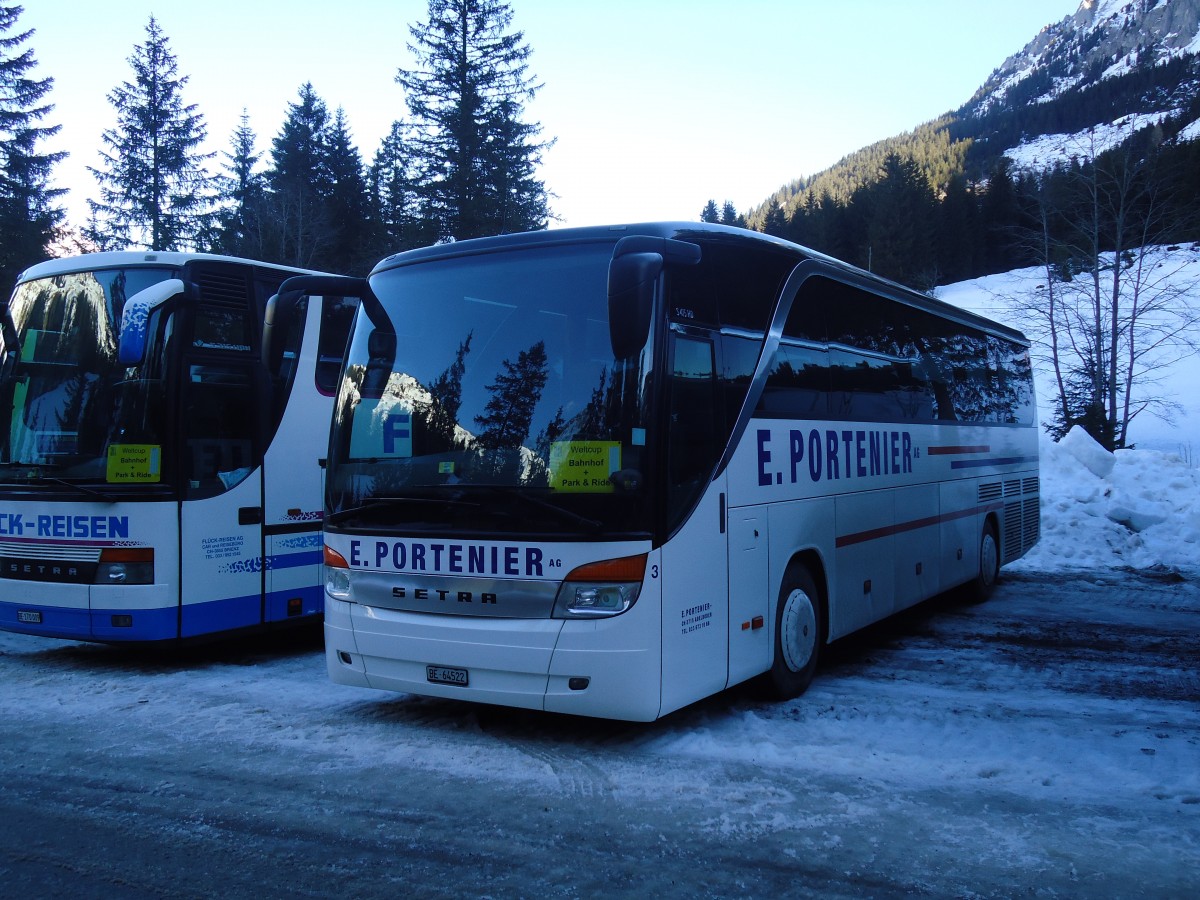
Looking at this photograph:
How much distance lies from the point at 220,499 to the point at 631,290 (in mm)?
4751

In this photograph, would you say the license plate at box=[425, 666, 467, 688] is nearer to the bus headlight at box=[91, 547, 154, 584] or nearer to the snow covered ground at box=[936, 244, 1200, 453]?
the bus headlight at box=[91, 547, 154, 584]

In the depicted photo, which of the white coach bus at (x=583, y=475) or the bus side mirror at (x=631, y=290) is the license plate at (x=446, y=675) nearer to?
the white coach bus at (x=583, y=475)

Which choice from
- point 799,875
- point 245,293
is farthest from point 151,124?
point 799,875

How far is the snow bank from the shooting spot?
14531mm

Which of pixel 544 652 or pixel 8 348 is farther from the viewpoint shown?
pixel 8 348

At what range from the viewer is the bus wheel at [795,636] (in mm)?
6942

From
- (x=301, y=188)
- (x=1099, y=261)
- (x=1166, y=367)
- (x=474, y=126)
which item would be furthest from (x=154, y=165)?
(x=1166, y=367)

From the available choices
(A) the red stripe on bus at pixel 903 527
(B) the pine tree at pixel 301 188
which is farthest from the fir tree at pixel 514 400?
(B) the pine tree at pixel 301 188

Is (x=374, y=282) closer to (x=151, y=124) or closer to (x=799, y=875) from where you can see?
(x=799, y=875)

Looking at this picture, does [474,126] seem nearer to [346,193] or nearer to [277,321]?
Result: [346,193]

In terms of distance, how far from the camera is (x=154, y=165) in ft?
145

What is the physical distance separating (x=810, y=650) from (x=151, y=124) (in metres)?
45.4

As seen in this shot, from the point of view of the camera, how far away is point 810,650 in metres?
7.35

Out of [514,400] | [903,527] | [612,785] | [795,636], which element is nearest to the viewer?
[612,785]
